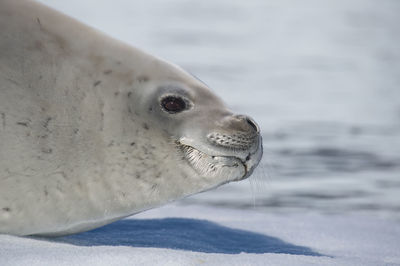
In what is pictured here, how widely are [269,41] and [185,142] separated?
19.7 meters

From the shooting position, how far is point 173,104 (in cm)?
355

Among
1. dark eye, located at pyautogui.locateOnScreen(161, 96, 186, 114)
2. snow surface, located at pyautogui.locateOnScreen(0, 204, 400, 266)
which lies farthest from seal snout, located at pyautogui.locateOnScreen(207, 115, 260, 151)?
snow surface, located at pyautogui.locateOnScreen(0, 204, 400, 266)

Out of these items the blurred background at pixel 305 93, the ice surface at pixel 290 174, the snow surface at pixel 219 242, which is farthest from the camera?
the blurred background at pixel 305 93

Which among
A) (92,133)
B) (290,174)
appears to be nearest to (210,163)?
(92,133)

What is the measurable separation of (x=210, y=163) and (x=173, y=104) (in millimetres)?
316

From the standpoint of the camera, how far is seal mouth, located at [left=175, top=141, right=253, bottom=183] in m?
3.46

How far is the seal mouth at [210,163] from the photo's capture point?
3.46 metres

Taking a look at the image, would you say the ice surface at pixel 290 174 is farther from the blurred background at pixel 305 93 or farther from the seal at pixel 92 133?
the seal at pixel 92 133

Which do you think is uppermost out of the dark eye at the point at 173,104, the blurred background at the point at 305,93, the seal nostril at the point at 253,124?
the blurred background at the point at 305,93

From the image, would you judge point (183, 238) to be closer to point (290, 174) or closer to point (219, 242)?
point (219, 242)

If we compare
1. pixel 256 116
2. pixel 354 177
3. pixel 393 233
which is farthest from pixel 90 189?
pixel 256 116

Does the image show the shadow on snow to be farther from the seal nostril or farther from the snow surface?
the seal nostril

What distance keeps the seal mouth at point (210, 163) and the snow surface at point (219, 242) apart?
1.14 ft

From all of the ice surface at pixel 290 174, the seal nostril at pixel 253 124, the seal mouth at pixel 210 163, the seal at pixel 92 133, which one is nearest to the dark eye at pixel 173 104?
the seal at pixel 92 133
